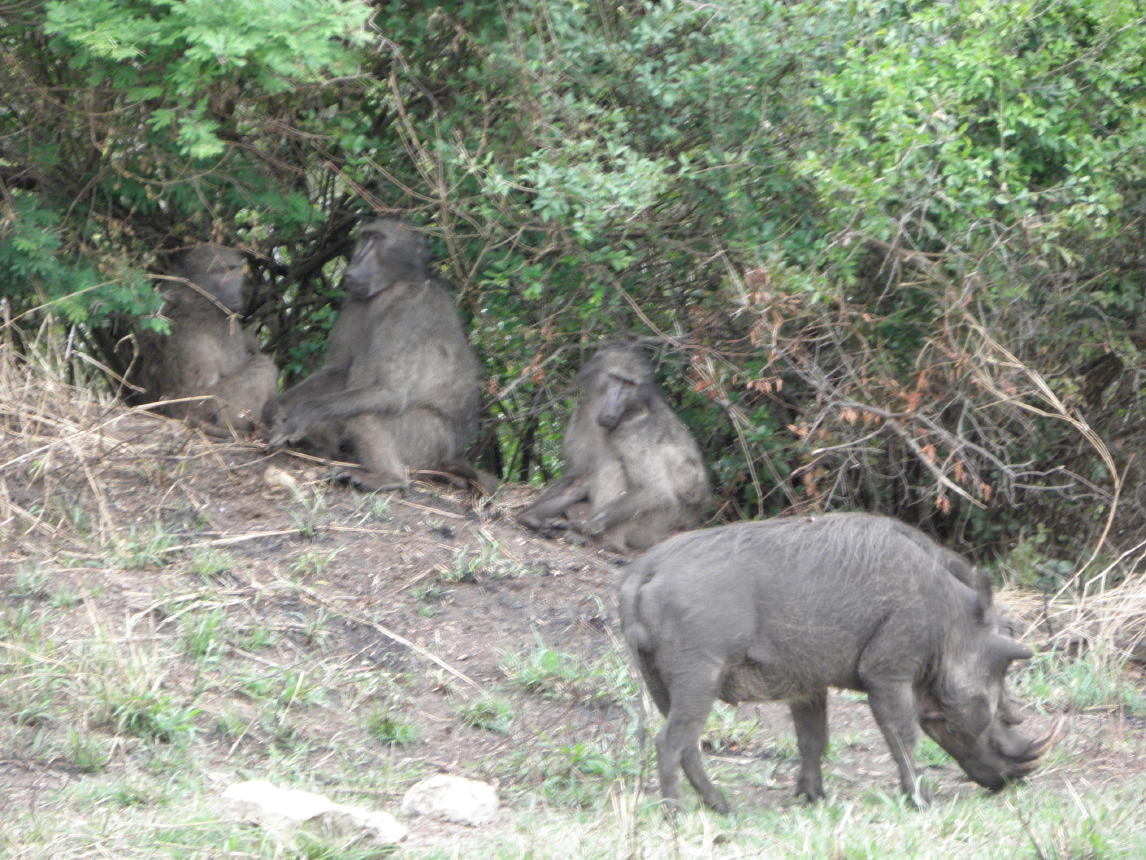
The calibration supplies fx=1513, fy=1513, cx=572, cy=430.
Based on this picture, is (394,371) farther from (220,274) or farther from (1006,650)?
(1006,650)

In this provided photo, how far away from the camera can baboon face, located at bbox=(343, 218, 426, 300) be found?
8.16m

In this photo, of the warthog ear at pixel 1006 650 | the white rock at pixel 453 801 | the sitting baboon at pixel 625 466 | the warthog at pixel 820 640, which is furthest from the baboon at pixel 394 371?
the warthog ear at pixel 1006 650

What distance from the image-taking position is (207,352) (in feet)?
27.7

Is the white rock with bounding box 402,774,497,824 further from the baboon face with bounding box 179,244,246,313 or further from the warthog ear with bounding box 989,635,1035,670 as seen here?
the baboon face with bounding box 179,244,246,313

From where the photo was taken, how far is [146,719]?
16.8 ft

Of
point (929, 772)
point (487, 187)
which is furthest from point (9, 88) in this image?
point (929, 772)

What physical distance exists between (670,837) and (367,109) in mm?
5403

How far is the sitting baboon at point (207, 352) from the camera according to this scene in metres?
8.36

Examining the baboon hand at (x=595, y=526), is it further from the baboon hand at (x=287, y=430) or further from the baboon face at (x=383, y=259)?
the baboon face at (x=383, y=259)

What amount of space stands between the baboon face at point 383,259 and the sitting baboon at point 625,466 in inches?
44.7

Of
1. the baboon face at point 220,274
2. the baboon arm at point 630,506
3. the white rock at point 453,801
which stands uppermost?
the baboon face at point 220,274

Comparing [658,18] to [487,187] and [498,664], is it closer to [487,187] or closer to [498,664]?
[487,187]

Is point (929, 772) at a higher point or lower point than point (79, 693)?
lower

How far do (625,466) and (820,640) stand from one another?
3076 millimetres
